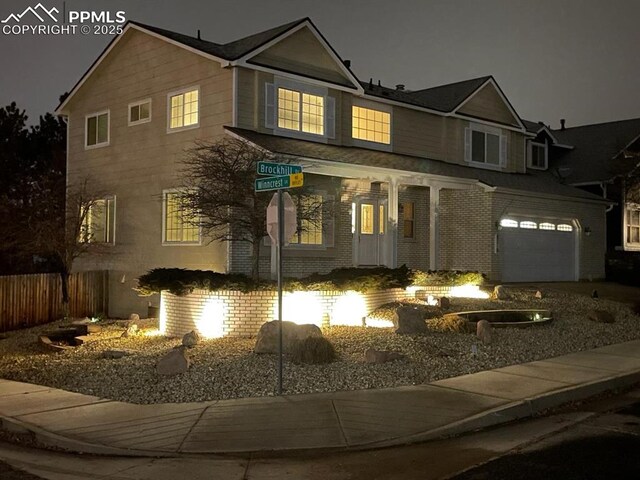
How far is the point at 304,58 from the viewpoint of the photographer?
67.2ft

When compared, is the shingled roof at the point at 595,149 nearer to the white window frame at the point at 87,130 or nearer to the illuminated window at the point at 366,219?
the illuminated window at the point at 366,219

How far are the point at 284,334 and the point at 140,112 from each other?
37.1ft

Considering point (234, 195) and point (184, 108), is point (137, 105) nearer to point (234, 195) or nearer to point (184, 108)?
point (184, 108)

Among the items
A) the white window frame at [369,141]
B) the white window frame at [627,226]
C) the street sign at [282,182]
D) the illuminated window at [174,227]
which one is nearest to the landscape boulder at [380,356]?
the street sign at [282,182]

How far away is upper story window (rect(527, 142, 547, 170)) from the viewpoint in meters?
31.3

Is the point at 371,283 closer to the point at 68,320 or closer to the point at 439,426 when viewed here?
the point at 439,426

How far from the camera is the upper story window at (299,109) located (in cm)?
1916

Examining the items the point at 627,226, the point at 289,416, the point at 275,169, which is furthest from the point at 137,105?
the point at 627,226

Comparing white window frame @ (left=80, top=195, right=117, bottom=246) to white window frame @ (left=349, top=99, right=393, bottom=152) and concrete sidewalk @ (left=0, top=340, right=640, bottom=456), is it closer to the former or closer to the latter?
white window frame @ (left=349, top=99, right=393, bottom=152)

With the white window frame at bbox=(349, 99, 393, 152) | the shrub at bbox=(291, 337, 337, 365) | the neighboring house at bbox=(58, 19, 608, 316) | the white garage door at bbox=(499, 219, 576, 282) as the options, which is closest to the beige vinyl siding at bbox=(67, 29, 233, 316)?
the neighboring house at bbox=(58, 19, 608, 316)

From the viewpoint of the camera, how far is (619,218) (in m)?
30.7

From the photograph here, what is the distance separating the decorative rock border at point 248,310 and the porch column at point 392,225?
14.8 ft

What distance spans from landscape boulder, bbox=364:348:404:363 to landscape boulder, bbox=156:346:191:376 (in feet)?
9.51

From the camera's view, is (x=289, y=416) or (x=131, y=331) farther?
(x=131, y=331)
